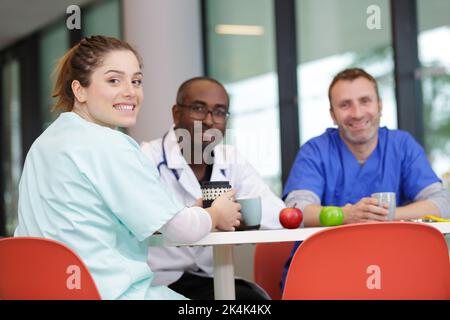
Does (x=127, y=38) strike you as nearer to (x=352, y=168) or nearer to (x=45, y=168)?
(x=352, y=168)

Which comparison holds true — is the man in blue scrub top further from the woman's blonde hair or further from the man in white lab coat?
the woman's blonde hair

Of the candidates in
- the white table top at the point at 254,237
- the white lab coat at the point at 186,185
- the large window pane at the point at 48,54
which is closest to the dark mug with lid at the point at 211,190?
the white table top at the point at 254,237

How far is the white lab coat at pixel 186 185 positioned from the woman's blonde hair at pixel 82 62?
70 cm

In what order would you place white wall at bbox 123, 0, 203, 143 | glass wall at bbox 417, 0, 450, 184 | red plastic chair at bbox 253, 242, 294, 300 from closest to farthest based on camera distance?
red plastic chair at bbox 253, 242, 294, 300
glass wall at bbox 417, 0, 450, 184
white wall at bbox 123, 0, 203, 143

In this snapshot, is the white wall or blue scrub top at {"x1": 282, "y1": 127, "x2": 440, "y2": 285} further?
the white wall

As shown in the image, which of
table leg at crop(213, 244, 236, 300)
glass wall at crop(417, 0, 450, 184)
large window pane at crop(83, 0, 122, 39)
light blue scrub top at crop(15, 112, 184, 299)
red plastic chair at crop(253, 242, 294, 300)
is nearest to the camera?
light blue scrub top at crop(15, 112, 184, 299)

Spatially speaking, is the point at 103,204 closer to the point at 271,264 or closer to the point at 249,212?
the point at 249,212

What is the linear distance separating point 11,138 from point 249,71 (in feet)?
16.2

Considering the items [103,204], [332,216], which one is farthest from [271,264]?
[103,204]

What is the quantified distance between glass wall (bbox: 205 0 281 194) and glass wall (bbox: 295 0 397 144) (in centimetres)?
25

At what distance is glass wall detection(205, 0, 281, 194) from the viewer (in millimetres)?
4723

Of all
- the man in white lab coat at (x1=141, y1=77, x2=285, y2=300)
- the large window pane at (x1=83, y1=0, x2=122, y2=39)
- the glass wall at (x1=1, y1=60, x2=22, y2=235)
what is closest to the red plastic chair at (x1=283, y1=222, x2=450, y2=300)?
the man in white lab coat at (x1=141, y1=77, x2=285, y2=300)
